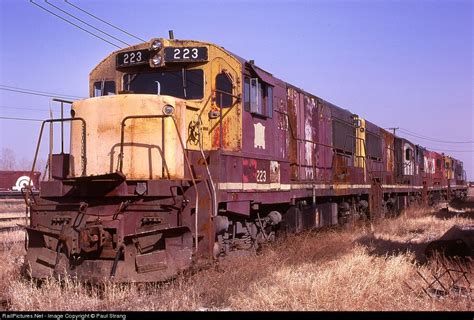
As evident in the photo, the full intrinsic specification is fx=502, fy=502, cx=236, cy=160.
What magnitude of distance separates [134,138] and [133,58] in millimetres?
1823

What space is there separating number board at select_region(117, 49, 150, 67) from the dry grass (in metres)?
3.54

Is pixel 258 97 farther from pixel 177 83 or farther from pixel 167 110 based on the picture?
pixel 167 110

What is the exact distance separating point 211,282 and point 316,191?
6.15 metres

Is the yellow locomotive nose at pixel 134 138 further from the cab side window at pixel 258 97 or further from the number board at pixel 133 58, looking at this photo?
the cab side window at pixel 258 97

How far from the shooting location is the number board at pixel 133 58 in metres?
8.25

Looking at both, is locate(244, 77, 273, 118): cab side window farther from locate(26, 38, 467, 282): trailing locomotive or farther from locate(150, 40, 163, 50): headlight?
locate(150, 40, 163, 50): headlight

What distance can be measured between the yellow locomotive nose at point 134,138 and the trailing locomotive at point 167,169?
1cm

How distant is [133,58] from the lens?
835cm

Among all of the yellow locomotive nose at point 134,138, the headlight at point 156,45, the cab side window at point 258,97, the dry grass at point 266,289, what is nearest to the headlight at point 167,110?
the yellow locomotive nose at point 134,138

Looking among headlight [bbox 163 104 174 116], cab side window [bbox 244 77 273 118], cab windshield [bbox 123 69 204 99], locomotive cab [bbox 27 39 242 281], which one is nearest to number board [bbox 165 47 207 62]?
locomotive cab [bbox 27 39 242 281]

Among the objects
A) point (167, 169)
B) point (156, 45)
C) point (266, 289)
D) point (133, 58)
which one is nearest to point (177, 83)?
point (156, 45)

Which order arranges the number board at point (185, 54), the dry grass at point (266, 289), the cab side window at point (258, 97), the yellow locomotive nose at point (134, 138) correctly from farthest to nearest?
the cab side window at point (258, 97) < the number board at point (185, 54) < the yellow locomotive nose at point (134, 138) < the dry grass at point (266, 289)

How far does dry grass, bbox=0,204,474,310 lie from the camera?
5.76m
